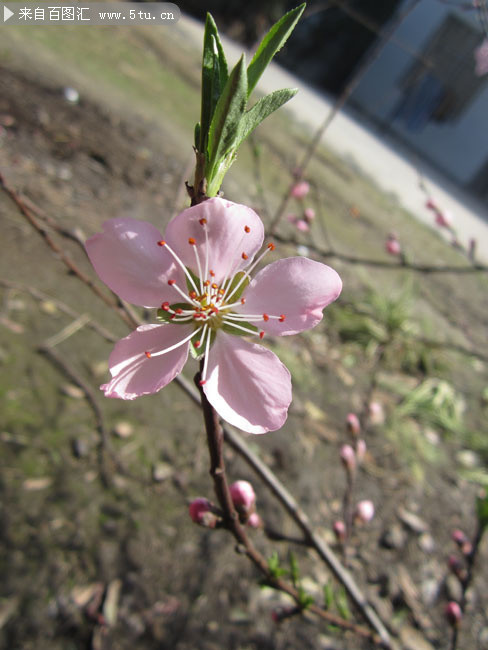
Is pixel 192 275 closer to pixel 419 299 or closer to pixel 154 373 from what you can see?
pixel 154 373

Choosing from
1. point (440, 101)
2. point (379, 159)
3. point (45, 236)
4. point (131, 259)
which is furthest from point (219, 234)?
point (440, 101)

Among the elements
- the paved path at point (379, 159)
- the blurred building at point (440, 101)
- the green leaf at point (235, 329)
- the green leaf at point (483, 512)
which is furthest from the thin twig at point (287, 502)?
the blurred building at point (440, 101)

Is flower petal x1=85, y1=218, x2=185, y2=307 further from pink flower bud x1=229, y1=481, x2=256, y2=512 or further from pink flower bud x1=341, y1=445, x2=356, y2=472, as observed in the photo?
pink flower bud x1=341, y1=445, x2=356, y2=472

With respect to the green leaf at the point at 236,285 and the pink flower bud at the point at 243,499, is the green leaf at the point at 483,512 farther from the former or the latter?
the green leaf at the point at 236,285

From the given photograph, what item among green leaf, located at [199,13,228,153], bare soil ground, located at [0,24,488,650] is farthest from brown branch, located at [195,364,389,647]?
bare soil ground, located at [0,24,488,650]

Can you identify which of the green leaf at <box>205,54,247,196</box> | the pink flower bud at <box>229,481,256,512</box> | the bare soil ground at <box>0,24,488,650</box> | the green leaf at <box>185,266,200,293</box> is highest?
the green leaf at <box>205,54,247,196</box>
